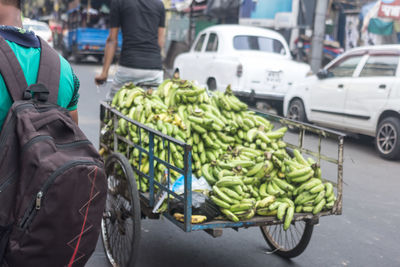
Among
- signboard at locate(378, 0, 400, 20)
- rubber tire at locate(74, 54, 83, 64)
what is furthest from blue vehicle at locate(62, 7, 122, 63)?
signboard at locate(378, 0, 400, 20)

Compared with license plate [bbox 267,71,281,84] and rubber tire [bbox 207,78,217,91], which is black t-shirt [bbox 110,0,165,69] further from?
rubber tire [bbox 207,78,217,91]

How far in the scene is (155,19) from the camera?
5.79m

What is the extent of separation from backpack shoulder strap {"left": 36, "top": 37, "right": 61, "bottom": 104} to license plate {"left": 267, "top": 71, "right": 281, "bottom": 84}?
31.2 feet

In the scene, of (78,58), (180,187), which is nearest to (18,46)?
(180,187)

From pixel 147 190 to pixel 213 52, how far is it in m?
8.99

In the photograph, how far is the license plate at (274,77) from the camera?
36.8ft

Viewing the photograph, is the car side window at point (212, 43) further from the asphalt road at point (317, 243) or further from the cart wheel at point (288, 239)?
the cart wheel at point (288, 239)

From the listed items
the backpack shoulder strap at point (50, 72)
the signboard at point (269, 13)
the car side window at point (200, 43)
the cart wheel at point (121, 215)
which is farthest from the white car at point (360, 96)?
the signboard at point (269, 13)

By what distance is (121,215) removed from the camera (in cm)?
385

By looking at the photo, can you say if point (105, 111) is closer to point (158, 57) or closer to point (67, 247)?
point (158, 57)

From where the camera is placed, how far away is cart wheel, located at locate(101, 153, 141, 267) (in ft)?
11.5

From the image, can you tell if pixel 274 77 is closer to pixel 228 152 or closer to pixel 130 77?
pixel 130 77

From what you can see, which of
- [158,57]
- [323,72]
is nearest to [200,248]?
[158,57]

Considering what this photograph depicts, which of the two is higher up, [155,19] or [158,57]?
[155,19]
